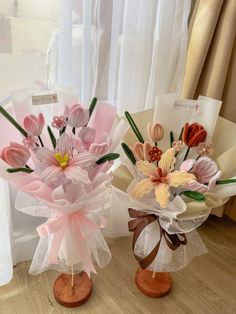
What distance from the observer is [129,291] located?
36.8 inches

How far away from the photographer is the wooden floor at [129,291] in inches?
34.3

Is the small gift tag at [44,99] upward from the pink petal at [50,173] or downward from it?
upward

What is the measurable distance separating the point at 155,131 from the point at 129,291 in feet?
1.73

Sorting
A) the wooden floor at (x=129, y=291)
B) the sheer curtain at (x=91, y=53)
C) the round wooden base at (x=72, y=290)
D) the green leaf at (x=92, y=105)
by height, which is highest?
the sheer curtain at (x=91, y=53)

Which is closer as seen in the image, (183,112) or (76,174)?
(76,174)

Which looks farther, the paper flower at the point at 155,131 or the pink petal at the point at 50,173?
the paper flower at the point at 155,131

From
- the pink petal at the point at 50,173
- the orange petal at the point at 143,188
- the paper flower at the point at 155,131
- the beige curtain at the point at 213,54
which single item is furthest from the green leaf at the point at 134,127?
the beige curtain at the point at 213,54

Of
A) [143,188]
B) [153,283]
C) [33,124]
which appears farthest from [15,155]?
[153,283]

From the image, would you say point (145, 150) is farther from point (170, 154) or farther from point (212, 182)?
point (212, 182)

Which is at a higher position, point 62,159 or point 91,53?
point 91,53

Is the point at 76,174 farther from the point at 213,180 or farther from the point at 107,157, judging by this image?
the point at 213,180

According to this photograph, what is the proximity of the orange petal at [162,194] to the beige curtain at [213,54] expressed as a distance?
1.87ft

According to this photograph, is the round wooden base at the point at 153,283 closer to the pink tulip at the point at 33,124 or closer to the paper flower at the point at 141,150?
the paper flower at the point at 141,150

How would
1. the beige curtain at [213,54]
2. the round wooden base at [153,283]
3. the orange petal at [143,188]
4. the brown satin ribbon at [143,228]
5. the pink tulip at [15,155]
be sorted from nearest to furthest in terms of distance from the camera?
the pink tulip at [15,155], the orange petal at [143,188], the brown satin ribbon at [143,228], the round wooden base at [153,283], the beige curtain at [213,54]
